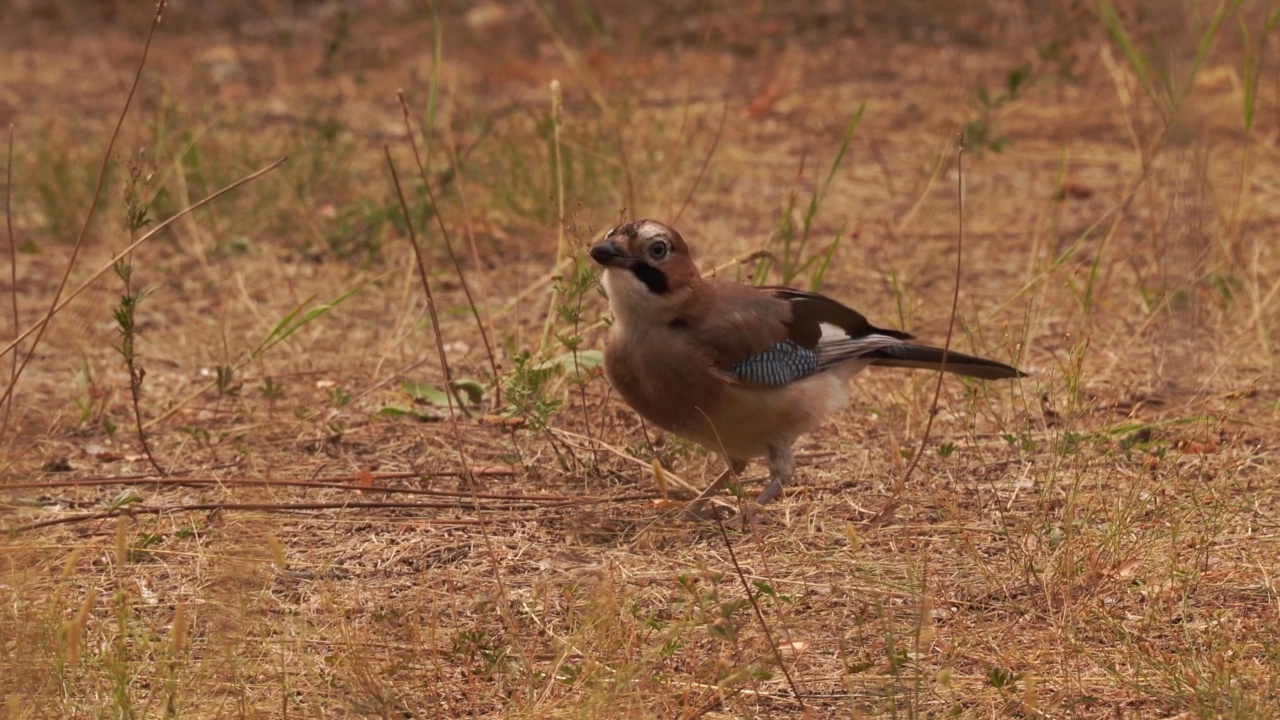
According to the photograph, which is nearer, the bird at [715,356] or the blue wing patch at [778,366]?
the bird at [715,356]

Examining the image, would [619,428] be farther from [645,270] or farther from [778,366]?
[645,270]

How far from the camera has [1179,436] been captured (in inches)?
186


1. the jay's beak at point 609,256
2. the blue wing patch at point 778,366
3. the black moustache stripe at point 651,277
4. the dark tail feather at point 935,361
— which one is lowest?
the dark tail feather at point 935,361

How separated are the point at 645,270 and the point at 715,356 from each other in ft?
0.97

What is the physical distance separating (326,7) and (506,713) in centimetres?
924

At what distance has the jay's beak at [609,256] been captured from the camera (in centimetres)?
400

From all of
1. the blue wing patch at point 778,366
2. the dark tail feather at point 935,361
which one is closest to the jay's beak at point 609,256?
the blue wing patch at point 778,366

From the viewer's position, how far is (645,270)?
4.16m

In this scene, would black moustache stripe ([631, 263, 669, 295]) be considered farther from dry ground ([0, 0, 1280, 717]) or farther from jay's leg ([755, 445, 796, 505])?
jay's leg ([755, 445, 796, 505])

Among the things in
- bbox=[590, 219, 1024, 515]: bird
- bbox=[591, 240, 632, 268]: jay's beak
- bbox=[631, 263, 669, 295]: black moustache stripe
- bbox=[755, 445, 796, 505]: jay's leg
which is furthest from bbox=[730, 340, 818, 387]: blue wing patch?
bbox=[591, 240, 632, 268]: jay's beak

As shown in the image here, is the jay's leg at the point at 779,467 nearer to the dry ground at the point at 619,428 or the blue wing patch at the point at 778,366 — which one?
the dry ground at the point at 619,428

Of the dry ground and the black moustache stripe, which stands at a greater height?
the black moustache stripe

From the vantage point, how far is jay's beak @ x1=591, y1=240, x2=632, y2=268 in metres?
4.00

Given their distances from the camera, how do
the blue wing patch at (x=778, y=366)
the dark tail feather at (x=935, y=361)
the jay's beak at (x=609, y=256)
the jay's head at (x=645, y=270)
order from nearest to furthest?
the jay's beak at (x=609, y=256)
the jay's head at (x=645, y=270)
the blue wing patch at (x=778, y=366)
the dark tail feather at (x=935, y=361)
